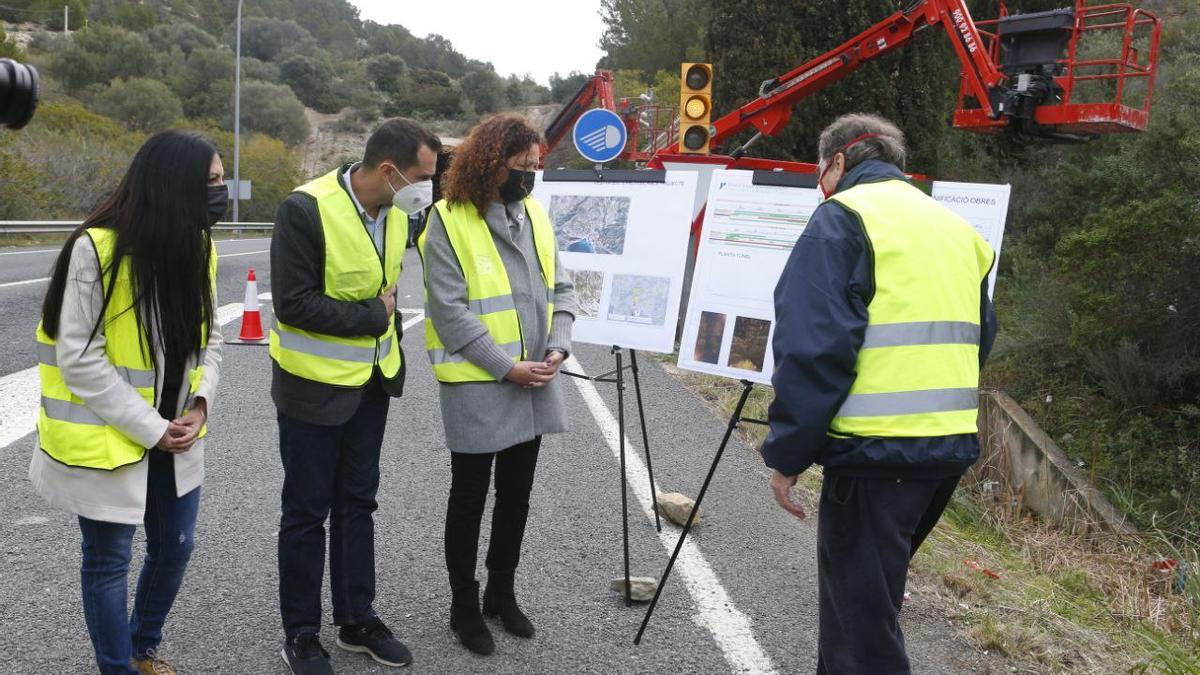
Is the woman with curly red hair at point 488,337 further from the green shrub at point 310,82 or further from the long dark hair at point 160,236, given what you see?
the green shrub at point 310,82

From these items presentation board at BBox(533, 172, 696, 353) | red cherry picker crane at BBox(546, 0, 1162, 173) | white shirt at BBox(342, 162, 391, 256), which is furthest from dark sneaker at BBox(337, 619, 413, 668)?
red cherry picker crane at BBox(546, 0, 1162, 173)

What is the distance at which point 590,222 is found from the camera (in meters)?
4.77

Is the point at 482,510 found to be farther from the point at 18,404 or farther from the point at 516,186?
the point at 18,404

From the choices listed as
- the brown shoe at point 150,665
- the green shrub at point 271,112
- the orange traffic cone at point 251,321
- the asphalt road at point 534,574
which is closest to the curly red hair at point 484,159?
the asphalt road at point 534,574

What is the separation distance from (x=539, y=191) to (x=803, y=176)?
131cm

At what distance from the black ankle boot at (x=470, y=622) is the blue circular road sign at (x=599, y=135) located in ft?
23.7

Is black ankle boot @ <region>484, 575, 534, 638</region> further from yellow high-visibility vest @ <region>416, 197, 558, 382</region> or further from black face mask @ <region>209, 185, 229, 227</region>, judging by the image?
black face mask @ <region>209, 185, 229, 227</region>

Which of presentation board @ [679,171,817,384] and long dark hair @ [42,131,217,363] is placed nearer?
long dark hair @ [42,131,217,363]

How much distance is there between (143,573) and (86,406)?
0.68 meters

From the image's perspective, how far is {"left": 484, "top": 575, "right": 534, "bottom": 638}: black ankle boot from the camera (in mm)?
3924

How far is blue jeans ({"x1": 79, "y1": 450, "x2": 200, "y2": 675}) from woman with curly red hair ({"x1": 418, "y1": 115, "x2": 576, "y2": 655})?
98 cm

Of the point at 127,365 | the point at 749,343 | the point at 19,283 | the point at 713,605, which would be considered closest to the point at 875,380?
the point at 749,343

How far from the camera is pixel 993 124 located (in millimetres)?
9984

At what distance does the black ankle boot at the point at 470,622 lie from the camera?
375 centimetres
